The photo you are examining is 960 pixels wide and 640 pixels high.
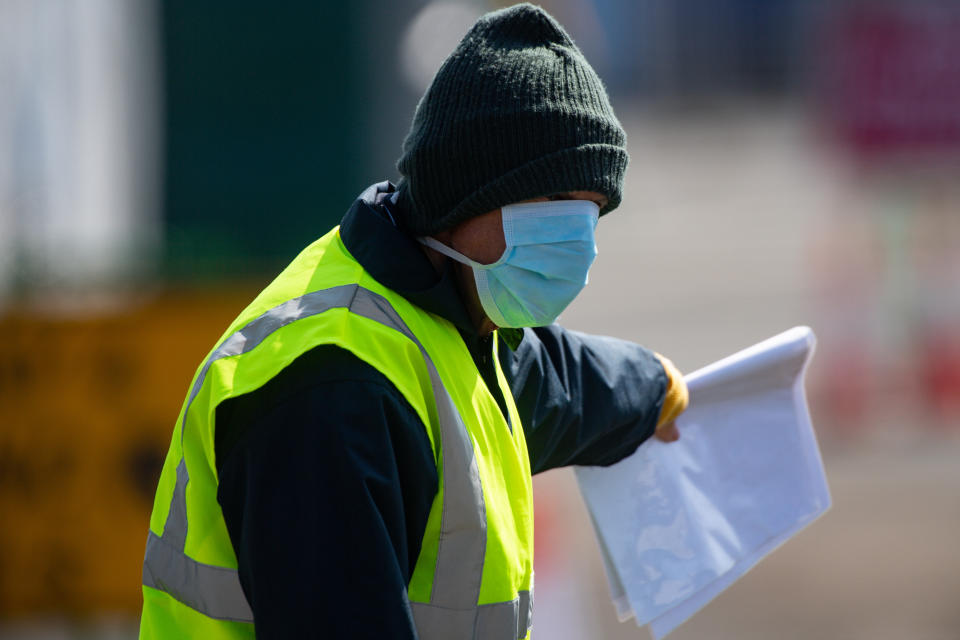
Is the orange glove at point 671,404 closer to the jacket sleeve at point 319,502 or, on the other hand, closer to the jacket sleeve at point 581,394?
the jacket sleeve at point 581,394

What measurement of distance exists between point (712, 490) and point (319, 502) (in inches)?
54.4

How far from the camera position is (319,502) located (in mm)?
1654

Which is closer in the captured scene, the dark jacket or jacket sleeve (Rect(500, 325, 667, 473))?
the dark jacket

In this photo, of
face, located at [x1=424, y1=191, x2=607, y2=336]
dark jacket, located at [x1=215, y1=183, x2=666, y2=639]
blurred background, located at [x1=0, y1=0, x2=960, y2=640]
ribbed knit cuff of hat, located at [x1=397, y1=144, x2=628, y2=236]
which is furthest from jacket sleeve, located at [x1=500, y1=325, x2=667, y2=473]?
blurred background, located at [x1=0, y1=0, x2=960, y2=640]

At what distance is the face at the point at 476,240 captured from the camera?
2047mm

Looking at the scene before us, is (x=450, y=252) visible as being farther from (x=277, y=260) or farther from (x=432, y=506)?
(x=277, y=260)

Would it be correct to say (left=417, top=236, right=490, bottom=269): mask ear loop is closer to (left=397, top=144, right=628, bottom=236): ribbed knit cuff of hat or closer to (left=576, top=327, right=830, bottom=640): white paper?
(left=397, top=144, right=628, bottom=236): ribbed knit cuff of hat

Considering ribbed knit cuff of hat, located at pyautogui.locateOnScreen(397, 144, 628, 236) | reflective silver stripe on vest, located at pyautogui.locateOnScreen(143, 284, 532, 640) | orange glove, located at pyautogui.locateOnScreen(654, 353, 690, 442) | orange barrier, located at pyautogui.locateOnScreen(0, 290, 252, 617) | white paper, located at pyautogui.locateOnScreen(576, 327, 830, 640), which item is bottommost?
orange barrier, located at pyautogui.locateOnScreen(0, 290, 252, 617)

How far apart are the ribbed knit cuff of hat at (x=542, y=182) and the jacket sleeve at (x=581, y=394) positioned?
380mm

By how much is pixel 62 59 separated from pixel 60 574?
3.14 metres

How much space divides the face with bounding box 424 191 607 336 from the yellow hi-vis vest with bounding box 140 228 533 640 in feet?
0.52

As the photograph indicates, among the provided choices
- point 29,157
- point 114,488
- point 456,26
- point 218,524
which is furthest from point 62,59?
point 218,524

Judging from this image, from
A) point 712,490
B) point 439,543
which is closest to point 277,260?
point 712,490

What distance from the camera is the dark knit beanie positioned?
76.2 inches
